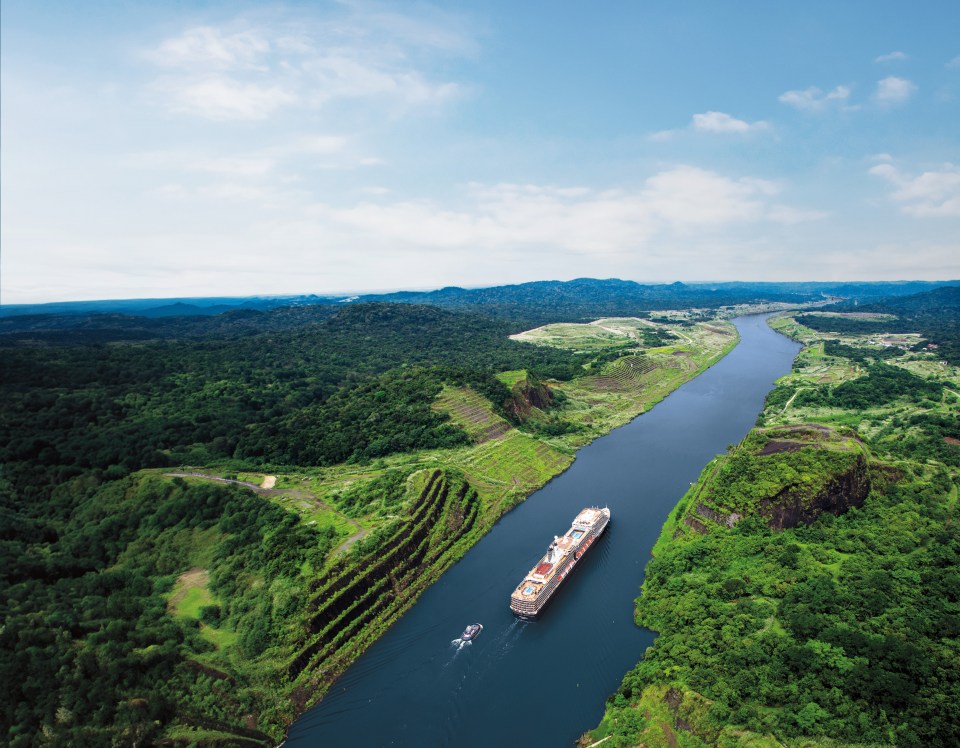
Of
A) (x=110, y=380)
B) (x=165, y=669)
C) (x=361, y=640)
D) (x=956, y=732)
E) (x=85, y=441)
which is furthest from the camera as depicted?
(x=110, y=380)

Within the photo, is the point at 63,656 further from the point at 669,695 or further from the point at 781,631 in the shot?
the point at 781,631

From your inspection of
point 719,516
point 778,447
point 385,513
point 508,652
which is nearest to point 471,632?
point 508,652

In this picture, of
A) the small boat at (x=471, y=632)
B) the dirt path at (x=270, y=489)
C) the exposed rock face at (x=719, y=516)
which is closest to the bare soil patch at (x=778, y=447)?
the exposed rock face at (x=719, y=516)

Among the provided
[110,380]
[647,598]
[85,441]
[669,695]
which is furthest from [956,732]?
[110,380]

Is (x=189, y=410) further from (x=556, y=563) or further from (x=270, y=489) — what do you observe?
(x=556, y=563)

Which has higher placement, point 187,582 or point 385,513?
point 385,513

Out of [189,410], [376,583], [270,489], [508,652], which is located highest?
[189,410]

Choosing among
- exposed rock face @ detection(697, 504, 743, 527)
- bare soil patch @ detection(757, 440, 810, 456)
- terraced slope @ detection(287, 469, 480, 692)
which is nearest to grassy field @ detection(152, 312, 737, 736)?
terraced slope @ detection(287, 469, 480, 692)
